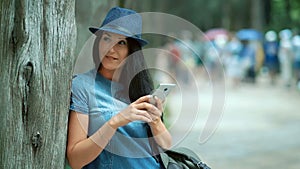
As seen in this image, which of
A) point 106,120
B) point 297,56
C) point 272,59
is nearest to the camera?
point 106,120

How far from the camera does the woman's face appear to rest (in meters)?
2.66

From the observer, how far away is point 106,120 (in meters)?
2.58

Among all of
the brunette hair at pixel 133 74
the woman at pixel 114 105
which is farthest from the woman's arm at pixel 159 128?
the brunette hair at pixel 133 74

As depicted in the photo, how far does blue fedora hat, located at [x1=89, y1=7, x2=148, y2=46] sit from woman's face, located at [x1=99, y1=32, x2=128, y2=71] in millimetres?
30

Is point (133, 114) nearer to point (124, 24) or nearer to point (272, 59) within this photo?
point (124, 24)

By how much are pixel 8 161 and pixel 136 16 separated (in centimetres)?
95

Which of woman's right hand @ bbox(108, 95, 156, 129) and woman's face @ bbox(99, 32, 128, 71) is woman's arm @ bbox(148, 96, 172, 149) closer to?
woman's right hand @ bbox(108, 95, 156, 129)

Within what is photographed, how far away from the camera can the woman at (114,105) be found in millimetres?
2469

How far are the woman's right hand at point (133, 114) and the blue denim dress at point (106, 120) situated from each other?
187 mm

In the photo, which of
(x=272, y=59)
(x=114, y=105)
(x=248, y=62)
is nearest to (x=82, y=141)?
(x=114, y=105)

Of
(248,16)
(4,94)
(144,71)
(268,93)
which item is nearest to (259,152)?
(144,71)

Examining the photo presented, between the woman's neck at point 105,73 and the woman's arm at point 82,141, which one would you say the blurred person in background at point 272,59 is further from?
the woman's arm at point 82,141

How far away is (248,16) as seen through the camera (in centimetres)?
4191

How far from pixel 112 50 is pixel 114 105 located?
0.27 metres
